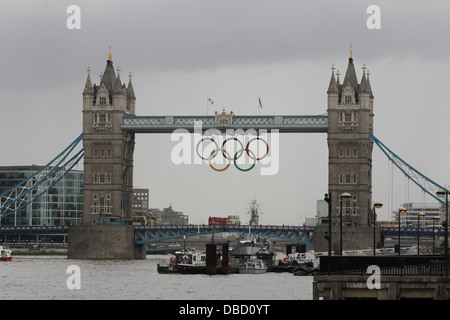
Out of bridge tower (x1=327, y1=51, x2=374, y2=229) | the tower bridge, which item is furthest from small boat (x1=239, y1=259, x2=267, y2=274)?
bridge tower (x1=327, y1=51, x2=374, y2=229)

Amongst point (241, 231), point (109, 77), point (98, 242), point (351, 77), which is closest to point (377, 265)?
point (241, 231)

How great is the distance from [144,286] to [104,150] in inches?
3228

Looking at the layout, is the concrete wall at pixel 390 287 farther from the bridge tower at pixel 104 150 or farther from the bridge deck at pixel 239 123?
the bridge tower at pixel 104 150

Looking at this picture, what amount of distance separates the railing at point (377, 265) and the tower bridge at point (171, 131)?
10536 cm

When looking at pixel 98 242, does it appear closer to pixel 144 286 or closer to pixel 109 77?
pixel 109 77

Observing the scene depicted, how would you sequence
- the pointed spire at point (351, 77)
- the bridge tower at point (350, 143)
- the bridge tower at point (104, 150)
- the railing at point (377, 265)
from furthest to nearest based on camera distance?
the bridge tower at point (104, 150), the pointed spire at point (351, 77), the bridge tower at point (350, 143), the railing at point (377, 265)

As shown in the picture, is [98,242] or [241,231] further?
[241,231]

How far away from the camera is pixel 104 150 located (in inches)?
7032

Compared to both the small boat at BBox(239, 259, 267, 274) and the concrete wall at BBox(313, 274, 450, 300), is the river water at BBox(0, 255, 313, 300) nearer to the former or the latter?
the small boat at BBox(239, 259, 267, 274)

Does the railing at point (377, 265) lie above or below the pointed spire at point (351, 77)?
below

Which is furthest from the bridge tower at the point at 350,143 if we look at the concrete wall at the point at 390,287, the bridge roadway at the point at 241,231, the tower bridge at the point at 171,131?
the concrete wall at the point at 390,287

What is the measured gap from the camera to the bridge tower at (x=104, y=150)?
17862 cm
